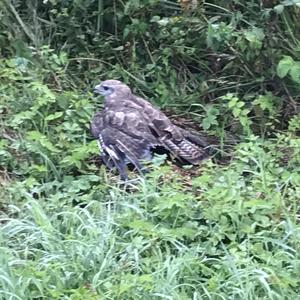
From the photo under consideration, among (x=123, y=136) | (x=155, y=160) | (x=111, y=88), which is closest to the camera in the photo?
(x=155, y=160)

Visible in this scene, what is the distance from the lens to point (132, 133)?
6348 millimetres

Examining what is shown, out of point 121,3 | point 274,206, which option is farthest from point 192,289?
point 121,3

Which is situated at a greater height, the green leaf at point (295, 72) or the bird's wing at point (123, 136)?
the green leaf at point (295, 72)

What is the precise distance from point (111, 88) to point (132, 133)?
1.59ft

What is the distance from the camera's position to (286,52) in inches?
272

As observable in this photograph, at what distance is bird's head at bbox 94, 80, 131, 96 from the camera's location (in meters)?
6.67

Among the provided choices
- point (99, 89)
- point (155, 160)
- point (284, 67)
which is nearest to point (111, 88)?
point (99, 89)

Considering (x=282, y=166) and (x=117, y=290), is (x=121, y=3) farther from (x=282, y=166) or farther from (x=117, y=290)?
(x=117, y=290)

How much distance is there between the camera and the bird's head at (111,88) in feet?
21.9

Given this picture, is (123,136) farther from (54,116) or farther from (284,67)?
(284,67)

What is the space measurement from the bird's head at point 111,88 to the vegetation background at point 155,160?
0.14 metres

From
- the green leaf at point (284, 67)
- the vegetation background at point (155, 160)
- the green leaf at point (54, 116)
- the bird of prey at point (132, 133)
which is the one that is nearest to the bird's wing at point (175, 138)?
the bird of prey at point (132, 133)

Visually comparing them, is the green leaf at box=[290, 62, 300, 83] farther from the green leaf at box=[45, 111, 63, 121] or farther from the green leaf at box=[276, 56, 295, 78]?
the green leaf at box=[45, 111, 63, 121]

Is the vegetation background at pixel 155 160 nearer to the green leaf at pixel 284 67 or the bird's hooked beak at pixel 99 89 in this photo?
the green leaf at pixel 284 67
